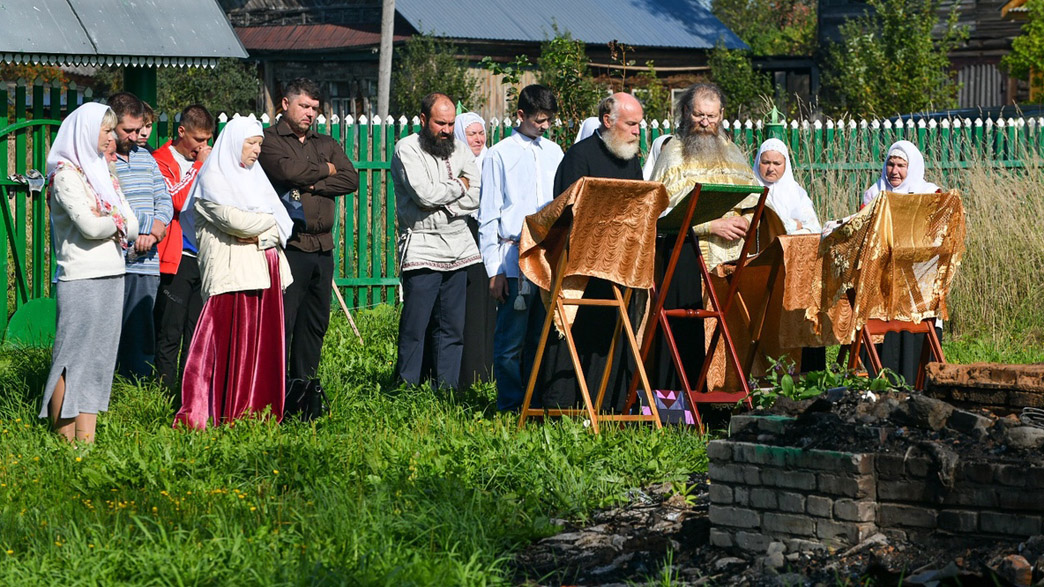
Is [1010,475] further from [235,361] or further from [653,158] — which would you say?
[235,361]

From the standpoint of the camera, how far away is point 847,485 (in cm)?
470

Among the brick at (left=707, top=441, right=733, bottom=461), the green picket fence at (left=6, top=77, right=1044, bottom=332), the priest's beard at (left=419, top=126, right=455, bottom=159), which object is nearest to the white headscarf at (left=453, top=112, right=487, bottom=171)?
the priest's beard at (left=419, top=126, right=455, bottom=159)

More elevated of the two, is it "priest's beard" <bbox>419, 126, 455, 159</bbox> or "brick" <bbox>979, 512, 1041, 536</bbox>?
"priest's beard" <bbox>419, 126, 455, 159</bbox>

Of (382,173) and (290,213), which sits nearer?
(290,213)

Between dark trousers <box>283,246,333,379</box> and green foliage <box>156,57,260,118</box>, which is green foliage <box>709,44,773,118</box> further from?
dark trousers <box>283,246,333,379</box>

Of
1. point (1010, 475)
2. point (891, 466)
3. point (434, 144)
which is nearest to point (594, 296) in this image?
point (434, 144)

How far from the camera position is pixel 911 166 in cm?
915

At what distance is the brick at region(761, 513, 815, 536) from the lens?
189 inches

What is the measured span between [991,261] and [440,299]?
5.20 m

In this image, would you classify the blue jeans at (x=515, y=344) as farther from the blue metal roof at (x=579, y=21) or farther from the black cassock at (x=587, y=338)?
the blue metal roof at (x=579, y=21)

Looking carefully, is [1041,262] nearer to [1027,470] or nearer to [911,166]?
[911,166]

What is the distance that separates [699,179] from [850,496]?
293cm

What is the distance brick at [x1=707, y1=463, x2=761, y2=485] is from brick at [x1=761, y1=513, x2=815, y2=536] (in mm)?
137

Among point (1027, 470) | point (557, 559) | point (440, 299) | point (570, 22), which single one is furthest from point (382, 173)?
point (570, 22)
